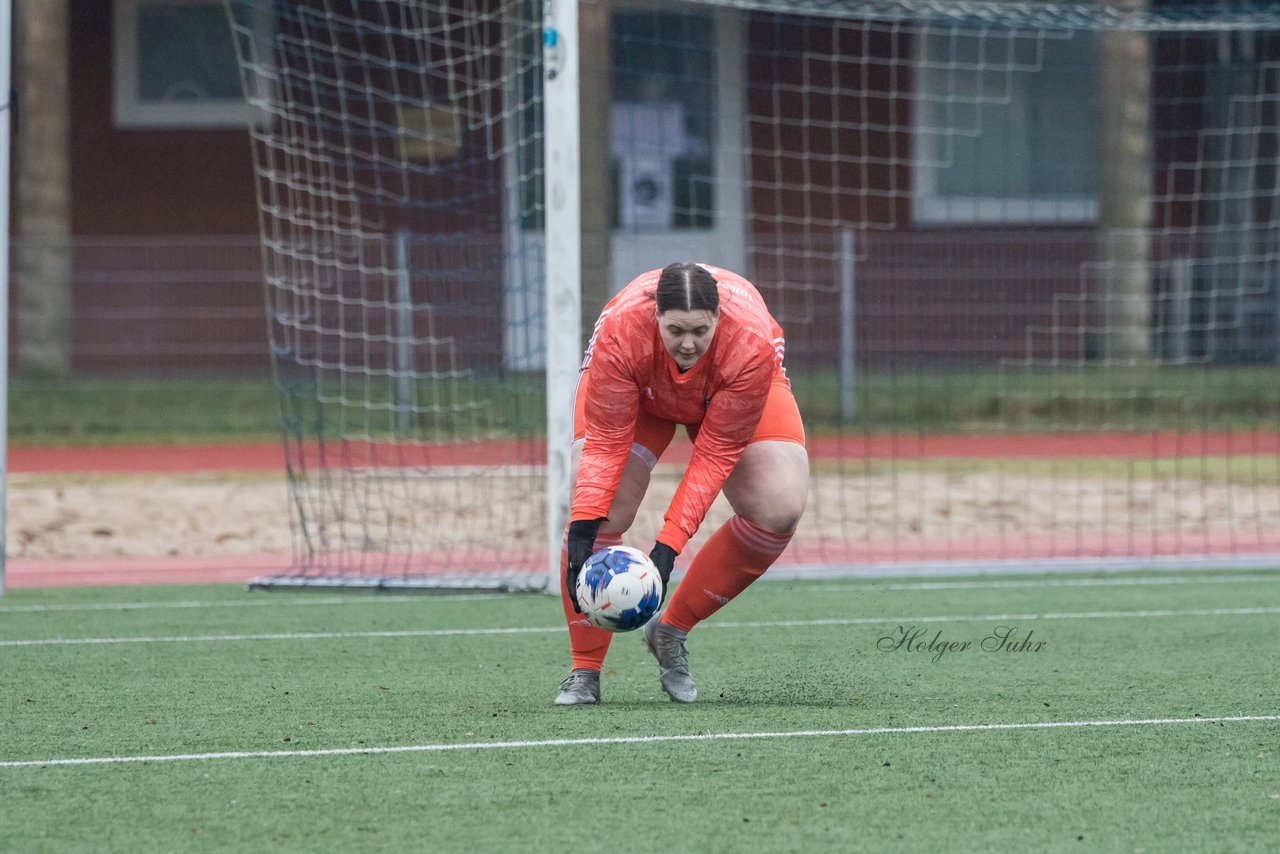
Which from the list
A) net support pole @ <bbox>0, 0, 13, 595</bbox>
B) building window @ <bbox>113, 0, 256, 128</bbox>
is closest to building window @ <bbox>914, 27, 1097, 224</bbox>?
building window @ <bbox>113, 0, 256, 128</bbox>

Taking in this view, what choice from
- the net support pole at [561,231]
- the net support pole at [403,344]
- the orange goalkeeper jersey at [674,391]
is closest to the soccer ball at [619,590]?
the orange goalkeeper jersey at [674,391]

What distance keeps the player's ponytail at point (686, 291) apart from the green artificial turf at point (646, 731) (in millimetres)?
1107

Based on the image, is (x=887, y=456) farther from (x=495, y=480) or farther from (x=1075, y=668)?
(x=1075, y=668)

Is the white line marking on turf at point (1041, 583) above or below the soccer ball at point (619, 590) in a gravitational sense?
below

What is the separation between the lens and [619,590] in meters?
4.75

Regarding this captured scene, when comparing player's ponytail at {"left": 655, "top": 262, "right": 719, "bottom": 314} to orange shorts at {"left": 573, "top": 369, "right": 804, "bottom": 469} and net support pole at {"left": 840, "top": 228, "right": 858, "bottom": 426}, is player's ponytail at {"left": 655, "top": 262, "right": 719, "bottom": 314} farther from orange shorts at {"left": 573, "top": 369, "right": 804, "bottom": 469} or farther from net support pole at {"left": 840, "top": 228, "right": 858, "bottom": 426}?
net support pole at {"left": 840, "top": 228, "right": 858, "bottom": 426}

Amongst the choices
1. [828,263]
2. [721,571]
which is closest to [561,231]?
[721,571]

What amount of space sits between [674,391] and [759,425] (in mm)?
329

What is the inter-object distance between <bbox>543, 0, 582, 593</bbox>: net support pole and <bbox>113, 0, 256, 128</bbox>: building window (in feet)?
39.4

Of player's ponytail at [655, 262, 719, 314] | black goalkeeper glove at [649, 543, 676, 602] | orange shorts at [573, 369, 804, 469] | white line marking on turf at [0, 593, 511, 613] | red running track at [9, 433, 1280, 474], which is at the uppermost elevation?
player's ponytail at [655, 262, 719, 314]

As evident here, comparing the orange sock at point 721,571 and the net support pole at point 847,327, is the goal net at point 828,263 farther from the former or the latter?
the orange sock at point 721,571

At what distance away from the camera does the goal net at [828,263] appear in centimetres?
953

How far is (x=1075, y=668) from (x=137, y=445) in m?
10.4

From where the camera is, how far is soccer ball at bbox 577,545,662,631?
15.6ft
